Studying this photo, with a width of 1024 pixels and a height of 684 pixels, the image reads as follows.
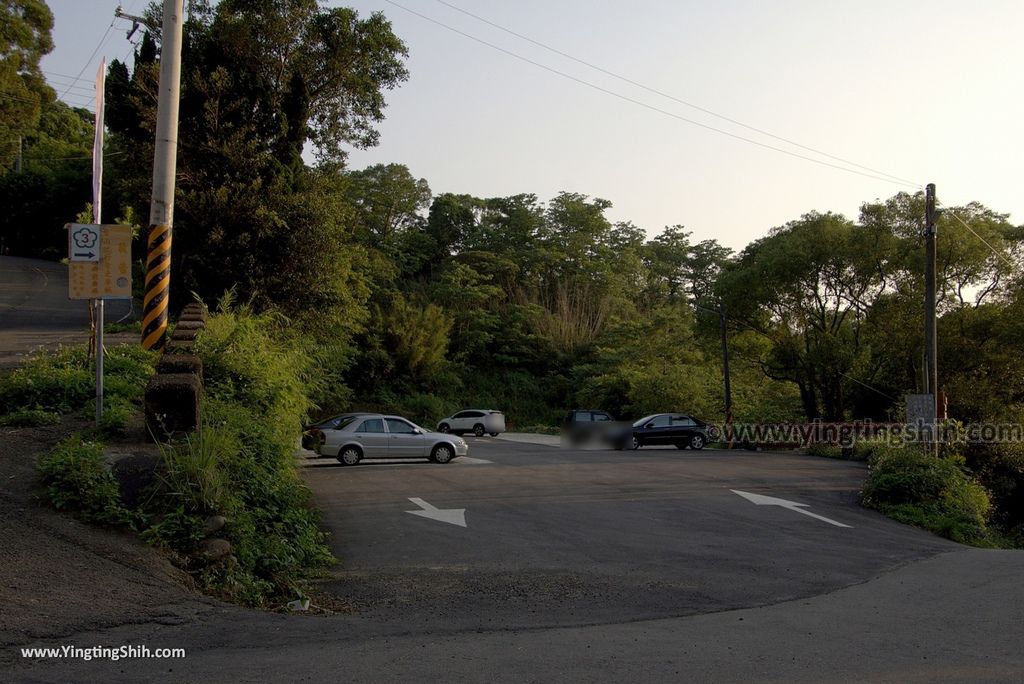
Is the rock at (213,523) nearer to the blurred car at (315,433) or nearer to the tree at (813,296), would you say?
the blurred car at (315,433)

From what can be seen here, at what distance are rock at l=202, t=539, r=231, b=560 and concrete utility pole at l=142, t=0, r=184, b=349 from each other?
6485mm

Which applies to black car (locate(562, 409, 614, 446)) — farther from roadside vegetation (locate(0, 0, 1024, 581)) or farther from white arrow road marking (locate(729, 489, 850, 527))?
white arrow road marking (locate(729, 489, 850, 527))

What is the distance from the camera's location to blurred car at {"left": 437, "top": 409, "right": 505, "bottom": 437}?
44.2 meters

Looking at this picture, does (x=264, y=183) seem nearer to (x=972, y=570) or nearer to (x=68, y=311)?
(x=68, y=311)

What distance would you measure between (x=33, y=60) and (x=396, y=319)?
23.0 m

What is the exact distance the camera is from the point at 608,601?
8727 millimetres

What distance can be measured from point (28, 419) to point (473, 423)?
3376 cm

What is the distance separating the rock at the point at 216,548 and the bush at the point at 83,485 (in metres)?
0.76

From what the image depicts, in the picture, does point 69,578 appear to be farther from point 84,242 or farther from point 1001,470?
point 1001,470

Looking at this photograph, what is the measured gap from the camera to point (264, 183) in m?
27.1

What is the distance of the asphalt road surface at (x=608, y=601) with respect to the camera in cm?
592

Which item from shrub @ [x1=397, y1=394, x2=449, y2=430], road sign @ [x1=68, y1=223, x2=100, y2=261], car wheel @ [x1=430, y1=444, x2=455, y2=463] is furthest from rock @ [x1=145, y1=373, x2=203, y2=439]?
shrub @ [x1=397, y1=394, x2=449, y2=430]

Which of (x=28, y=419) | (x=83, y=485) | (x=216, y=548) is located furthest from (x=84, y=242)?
(x=216, y=548)

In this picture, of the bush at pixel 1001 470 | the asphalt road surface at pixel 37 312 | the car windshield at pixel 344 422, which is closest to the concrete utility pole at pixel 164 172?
the asphalt road surface at pixel 37 312
